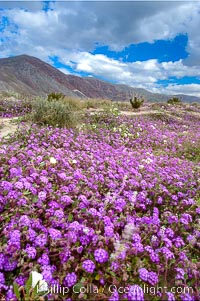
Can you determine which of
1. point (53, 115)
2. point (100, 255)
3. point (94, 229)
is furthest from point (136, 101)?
point (100, 255)

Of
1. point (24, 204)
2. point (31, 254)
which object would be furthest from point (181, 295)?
point (24, 204)

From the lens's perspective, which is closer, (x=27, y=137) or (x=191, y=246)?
(x=191, y=246)

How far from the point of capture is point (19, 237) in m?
2.13

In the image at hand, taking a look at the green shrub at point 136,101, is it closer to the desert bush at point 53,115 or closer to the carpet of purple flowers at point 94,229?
the desert bush at point 53,115

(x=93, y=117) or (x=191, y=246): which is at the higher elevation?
(x=93, y=117)

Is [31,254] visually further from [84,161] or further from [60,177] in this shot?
[84,161]

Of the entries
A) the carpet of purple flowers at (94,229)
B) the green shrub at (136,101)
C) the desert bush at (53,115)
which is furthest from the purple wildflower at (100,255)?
the green shrub at (136,101)

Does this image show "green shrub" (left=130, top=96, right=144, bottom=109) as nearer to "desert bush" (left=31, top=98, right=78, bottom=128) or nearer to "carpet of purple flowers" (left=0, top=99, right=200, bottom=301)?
"desert bush" (left=31, top=98, right=78, bottom=128)

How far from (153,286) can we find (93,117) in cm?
861

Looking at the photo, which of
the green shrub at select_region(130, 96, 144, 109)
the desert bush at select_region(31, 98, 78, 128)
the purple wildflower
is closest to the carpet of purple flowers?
the purple wildflower

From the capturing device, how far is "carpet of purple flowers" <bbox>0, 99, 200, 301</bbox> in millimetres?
2029

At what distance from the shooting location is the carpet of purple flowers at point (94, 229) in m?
2.03

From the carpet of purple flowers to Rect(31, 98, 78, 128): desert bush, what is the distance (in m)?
3.33

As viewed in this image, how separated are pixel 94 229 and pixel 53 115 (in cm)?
558
